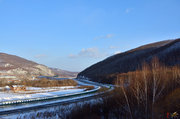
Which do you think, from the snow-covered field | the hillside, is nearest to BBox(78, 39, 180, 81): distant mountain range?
the snow-covered field

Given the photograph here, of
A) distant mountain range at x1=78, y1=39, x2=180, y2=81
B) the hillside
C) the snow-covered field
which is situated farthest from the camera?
the hillside

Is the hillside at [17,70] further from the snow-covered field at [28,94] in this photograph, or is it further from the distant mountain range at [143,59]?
the snow-covered field at [28,94]

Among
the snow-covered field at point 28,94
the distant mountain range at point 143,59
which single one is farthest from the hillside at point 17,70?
the snow-covered field at point 28,94

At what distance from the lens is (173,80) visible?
2236 cm

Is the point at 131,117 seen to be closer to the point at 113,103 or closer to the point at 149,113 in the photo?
the point at 149,113

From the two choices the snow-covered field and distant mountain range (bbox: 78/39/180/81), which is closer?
the snow-covered field

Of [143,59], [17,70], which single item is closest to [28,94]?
[143,59]

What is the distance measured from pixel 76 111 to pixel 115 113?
4.03m

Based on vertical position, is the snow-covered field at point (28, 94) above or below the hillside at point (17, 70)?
below

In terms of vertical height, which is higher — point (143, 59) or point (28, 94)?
point (143, 59)

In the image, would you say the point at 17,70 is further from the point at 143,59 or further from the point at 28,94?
the point at 28,94

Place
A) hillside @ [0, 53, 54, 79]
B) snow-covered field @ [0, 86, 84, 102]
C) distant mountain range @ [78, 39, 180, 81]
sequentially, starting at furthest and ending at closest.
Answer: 1. hillside @ [0, 53, 54, 79]
2. distant mountain range @ [78, 39, 180, 81]
3. snow-covered field @ [0, 86, 84, 102]

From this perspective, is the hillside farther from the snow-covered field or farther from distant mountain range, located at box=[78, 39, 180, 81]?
the snow-covered field

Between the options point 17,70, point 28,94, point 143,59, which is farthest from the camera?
point 17,70
